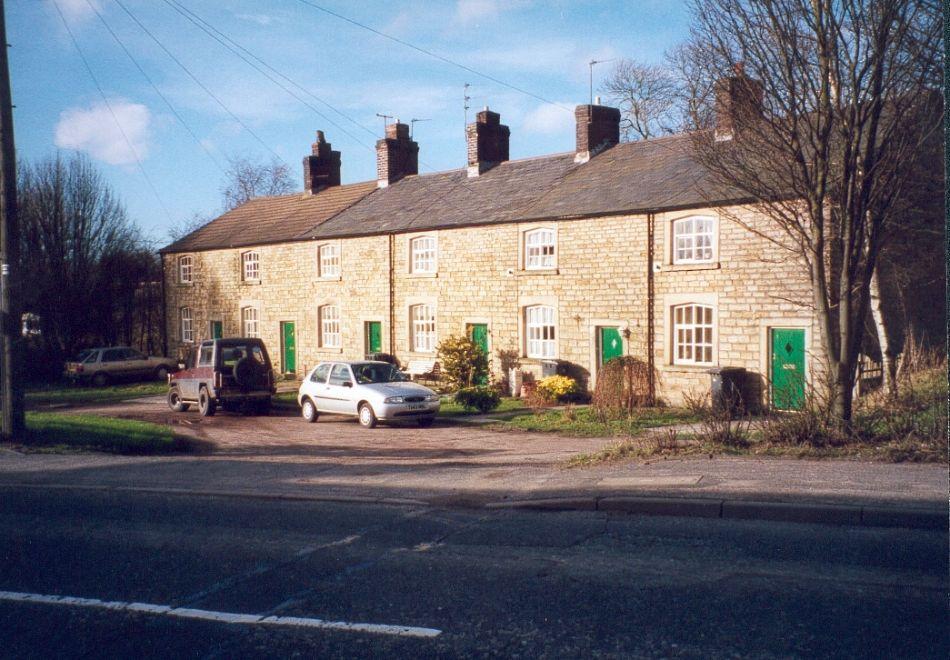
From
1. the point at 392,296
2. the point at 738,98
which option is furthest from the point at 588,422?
the point at 392,296

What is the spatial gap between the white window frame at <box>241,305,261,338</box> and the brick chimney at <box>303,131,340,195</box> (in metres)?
6.10

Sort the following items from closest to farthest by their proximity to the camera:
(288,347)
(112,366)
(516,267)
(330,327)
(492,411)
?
(492,411), (516,267), (330,327), (288,347), (112,366)

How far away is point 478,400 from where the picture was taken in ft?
69.9

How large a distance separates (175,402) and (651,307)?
14.0m

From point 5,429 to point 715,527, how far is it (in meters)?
13.4

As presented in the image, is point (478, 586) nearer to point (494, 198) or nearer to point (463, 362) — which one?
point (463, 362)

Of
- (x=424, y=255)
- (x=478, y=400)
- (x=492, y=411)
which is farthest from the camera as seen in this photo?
(x=424, y=255)

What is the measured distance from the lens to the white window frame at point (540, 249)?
23781 millimetres

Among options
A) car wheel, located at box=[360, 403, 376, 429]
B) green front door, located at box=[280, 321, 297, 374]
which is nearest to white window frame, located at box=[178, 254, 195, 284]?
green front door, located at box=[280, 321, 297, 374]

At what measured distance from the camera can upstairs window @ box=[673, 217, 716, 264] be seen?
20.3 meters

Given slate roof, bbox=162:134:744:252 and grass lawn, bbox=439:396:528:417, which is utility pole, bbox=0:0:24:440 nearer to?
grass lawn, bbox=439:396:528:417

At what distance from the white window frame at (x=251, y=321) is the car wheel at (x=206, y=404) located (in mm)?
11743

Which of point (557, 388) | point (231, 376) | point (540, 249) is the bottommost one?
point (557, 388)

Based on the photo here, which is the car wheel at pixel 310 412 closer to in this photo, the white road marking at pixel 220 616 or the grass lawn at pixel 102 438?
the grass lawn at pixel 102 438
